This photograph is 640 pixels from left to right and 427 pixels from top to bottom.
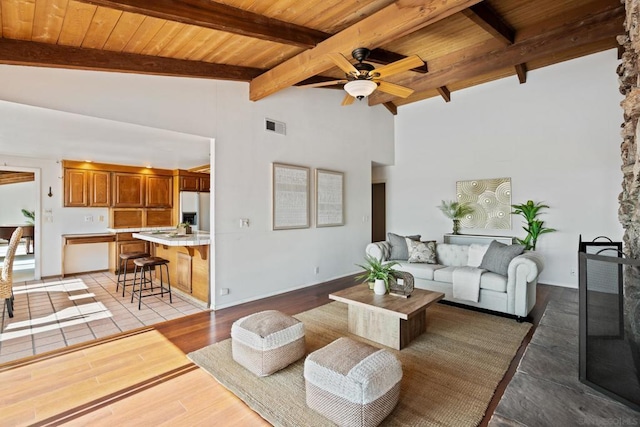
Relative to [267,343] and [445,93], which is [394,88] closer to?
[267,343]

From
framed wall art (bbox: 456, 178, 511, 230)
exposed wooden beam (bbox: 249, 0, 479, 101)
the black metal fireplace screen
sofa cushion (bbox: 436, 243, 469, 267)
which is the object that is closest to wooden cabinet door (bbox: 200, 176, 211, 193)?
exposed wooden beam (bbox: 249, 0, 479, 101)

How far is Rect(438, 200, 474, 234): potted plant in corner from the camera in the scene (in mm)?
6297

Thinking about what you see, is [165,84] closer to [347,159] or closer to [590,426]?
[347,159]

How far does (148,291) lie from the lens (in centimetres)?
494

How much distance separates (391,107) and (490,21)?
3319 millimetres

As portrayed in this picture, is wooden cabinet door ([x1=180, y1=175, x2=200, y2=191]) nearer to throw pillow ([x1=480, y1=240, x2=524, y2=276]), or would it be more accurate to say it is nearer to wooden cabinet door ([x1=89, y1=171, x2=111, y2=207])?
wooden cabinet door ([x1=89, y1=171, x2=111, y2=207])

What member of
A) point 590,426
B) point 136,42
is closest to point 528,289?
point 590,426

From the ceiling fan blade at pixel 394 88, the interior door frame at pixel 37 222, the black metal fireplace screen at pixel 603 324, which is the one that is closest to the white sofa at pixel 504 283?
the black metal fireplace screen at pixel 603 324

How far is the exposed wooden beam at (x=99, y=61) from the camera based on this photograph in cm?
257

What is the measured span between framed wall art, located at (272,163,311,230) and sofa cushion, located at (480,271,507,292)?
8.93 feet

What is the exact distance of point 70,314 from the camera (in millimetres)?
3785

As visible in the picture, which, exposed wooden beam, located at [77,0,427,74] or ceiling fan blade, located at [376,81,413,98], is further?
ceiling fan blade, located at [376,81,413,98]

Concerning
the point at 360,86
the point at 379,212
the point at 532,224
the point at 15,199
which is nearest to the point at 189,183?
the point at 379,212

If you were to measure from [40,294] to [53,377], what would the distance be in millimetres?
3152
